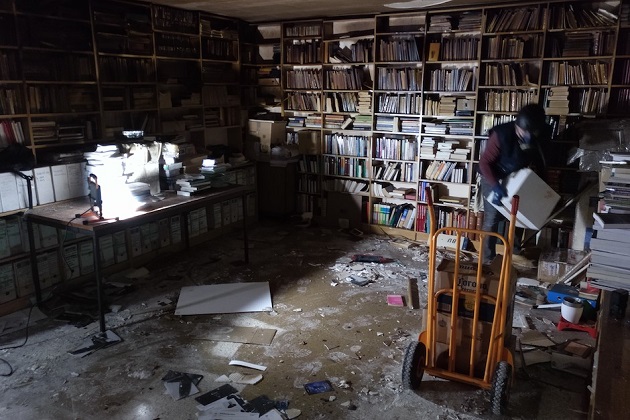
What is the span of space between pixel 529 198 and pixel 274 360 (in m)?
2.56

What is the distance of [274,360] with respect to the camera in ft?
10.4

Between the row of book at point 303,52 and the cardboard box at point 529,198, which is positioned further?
the row of book at point 303,52

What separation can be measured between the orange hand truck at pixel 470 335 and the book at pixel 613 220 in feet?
1.67

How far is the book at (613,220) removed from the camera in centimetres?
255

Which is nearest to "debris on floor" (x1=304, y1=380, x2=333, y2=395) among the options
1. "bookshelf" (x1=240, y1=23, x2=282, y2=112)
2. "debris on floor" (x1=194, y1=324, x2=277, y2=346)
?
"debris on floor" (x1=194, y1=324, x2=277, y2=346)

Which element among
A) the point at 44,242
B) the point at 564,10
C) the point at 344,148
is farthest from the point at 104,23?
the point at 564,10

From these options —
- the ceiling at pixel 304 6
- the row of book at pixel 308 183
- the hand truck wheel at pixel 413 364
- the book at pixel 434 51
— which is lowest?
the hand truck wheel at pixel 413 364

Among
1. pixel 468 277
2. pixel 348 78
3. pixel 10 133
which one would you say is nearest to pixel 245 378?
pixel 468 277

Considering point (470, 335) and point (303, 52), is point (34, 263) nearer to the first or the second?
point (470, 335)

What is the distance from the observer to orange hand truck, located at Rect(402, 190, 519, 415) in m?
2.50

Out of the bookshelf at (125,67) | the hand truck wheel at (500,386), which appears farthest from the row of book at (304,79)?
the hand truck wheel at (500,386)

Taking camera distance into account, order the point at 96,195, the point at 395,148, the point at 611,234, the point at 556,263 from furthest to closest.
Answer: the point at 395,148 → the point at 556,263 → the point at 96,195 → the point at 611,234

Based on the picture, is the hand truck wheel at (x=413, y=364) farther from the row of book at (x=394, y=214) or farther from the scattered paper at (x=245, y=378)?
the row of book at (x=394, y=214)

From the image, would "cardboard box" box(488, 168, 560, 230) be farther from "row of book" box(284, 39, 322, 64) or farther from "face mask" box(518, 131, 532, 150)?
"row of book" box(284, 39, 322, 64)
